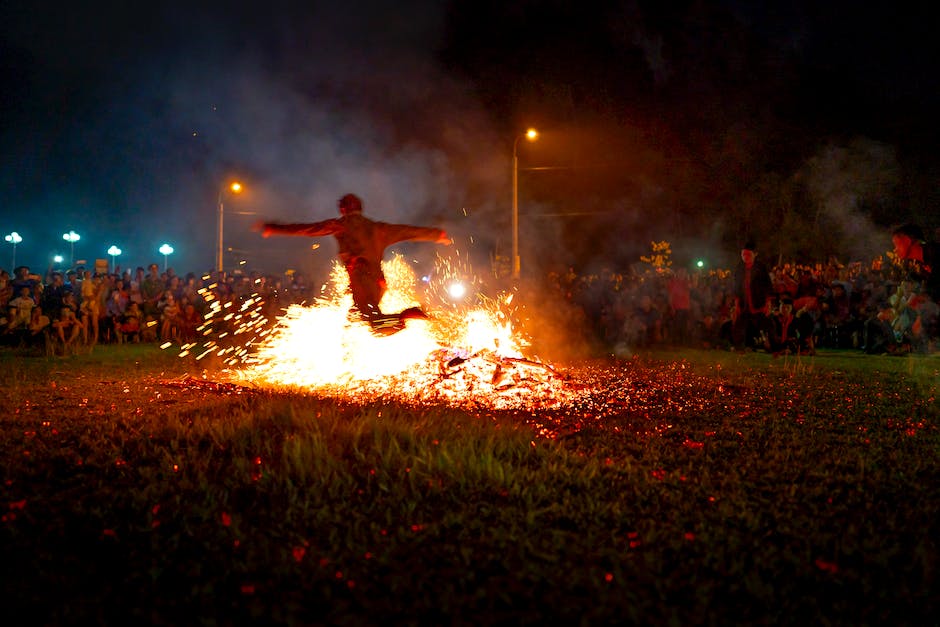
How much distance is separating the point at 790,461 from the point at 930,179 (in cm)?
2605

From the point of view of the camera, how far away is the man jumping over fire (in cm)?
903

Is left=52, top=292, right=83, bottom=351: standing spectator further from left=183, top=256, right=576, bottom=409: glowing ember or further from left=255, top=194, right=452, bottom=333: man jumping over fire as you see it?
left=255, top=194, right=452, bottom=333: man jumping over fire

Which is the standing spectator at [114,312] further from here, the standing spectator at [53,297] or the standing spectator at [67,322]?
the standing spectator at [67,322]

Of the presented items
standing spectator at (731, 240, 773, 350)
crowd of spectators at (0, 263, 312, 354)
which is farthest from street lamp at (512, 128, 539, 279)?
standing spectator at (731, 240, 773, 350)

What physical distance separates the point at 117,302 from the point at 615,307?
1172 cm

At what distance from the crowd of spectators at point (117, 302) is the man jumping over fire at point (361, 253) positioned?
429cm

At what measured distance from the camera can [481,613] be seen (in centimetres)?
294

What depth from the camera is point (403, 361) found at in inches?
386

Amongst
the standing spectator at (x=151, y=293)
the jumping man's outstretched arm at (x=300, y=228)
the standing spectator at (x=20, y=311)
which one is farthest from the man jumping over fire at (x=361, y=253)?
the standing spectator at (x=151, y=293)

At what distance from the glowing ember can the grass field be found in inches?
44.9

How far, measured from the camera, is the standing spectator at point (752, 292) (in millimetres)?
12414

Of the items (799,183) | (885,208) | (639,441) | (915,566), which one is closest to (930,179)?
(885,208)

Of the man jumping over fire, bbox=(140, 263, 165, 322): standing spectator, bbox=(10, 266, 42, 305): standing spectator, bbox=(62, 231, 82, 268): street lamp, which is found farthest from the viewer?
bbox=(62, 231, 82, 268): street lamp

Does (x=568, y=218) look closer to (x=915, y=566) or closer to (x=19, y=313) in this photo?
(x=19, y=313)
